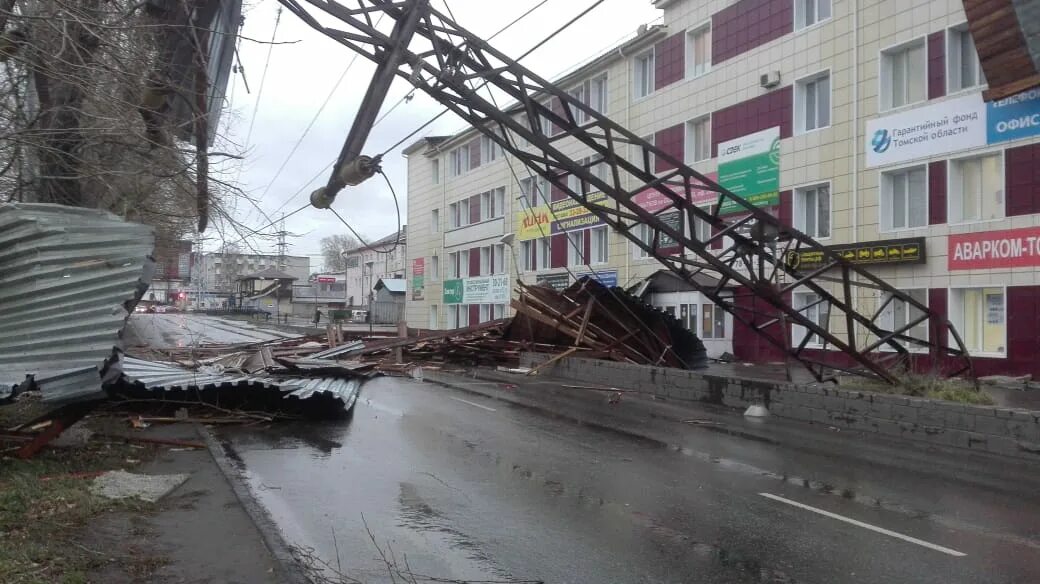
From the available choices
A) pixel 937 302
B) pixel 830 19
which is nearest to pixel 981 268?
pixel 937 302

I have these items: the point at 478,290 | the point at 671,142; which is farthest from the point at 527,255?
the point at 671,142

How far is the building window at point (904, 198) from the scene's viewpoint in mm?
22391

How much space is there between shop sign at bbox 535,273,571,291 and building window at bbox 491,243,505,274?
16.0ft

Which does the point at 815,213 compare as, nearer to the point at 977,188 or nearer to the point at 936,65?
the point at 977,188

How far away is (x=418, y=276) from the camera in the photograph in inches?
2232

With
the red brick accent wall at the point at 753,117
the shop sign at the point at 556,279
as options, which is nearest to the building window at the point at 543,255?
the shop sign at the point at 556,279

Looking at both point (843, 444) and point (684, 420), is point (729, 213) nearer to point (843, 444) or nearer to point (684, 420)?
point (684, 420)

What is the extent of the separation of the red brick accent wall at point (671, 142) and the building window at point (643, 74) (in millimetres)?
2274

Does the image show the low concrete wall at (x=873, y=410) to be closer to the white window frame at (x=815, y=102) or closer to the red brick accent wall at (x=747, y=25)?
the white window frame at (x=815, y=102)

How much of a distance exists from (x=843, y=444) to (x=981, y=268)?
38.9 ft

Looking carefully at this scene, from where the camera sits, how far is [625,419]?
1397cm

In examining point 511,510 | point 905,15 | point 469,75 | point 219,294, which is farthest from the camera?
point 219,294

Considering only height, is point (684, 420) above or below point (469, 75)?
below

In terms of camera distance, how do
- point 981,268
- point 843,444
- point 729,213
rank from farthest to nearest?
A: 1. point 729,213
2. point 981,268
3. point 843,444
